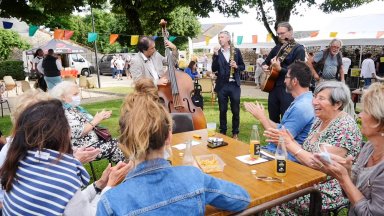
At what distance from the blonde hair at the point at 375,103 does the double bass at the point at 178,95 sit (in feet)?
9.53

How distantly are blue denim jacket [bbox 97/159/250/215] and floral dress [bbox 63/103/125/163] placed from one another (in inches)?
87.4

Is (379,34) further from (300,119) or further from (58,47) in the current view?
(58,47)

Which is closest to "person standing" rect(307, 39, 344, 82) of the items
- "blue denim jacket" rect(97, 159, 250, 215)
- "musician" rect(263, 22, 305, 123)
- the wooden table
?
"musician" rect(263, 22, 305, 123)

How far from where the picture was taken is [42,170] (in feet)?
5.41

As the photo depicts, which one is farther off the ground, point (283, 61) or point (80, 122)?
point (283, 61)

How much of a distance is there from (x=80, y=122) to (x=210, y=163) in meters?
1.78

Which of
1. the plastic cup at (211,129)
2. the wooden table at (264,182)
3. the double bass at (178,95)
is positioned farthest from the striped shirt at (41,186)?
the double bass at (178,95)

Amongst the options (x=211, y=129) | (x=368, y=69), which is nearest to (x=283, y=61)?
(x=211, y=129)

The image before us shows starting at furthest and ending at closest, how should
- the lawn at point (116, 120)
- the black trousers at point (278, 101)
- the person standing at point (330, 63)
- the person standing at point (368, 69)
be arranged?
1. the person standing at point (368, 69)
2. the person standing at point (330, 63)
3. the lawn at point (116, 120)
4. the black trousers at point (278, 101)

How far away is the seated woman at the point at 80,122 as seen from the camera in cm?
350

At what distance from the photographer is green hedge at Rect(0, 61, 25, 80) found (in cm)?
2398

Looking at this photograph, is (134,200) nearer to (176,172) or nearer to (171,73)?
(176,172)

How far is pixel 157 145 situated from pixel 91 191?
2.65 feet

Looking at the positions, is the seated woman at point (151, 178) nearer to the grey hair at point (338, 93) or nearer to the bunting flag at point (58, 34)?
the grey hair at point (338, 93)
